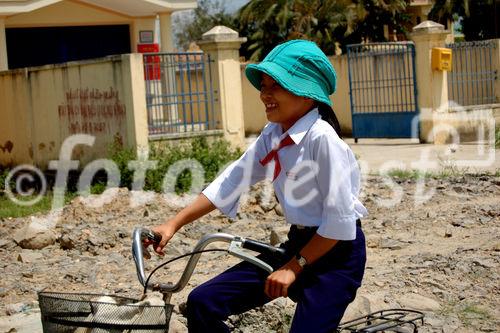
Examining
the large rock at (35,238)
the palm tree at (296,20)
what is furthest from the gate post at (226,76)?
the palm tree at (296,20)

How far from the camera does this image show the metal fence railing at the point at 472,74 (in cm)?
1877

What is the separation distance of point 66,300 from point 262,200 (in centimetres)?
749

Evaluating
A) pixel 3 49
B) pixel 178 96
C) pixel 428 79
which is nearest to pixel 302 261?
pixel 178 96

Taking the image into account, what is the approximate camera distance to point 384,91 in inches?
730

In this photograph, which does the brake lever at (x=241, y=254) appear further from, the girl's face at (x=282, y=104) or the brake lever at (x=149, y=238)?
the girl's face at (x=282, y=104)

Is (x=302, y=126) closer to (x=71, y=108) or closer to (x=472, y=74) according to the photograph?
(x=71, y=108)

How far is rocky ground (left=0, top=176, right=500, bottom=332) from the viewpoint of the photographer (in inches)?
241

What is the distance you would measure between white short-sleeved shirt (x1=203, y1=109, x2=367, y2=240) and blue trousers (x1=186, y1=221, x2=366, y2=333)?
125 millimetres

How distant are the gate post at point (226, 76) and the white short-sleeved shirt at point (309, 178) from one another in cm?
1029

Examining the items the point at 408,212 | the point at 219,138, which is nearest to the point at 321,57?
the point at 408,212

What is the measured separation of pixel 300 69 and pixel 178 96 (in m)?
10.4

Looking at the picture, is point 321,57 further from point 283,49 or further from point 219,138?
point 219,138

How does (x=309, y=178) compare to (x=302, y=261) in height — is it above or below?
above

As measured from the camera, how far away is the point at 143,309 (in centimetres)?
308
